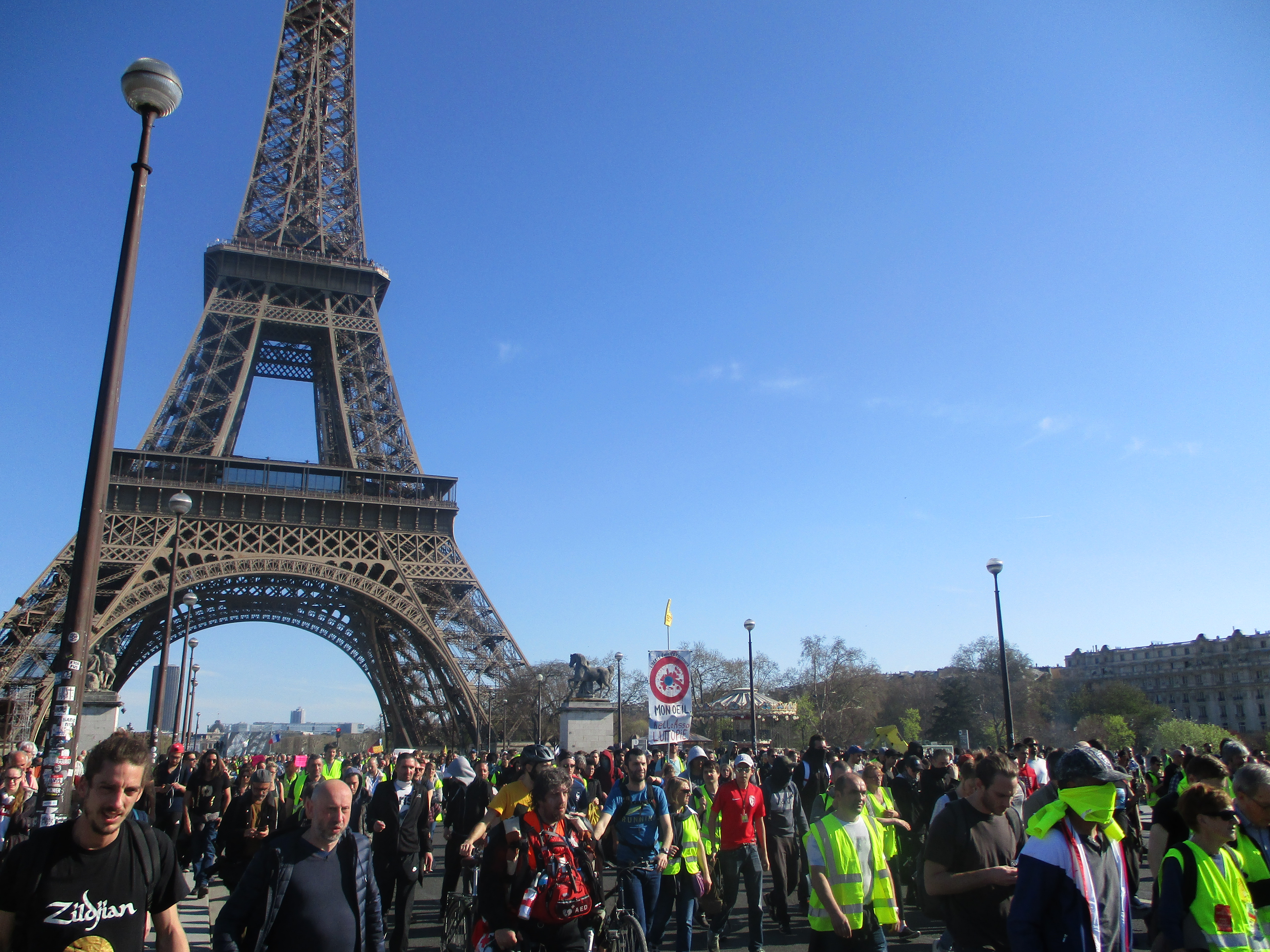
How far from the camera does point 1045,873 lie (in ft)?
12.1

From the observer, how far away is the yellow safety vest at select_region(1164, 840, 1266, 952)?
3797mm

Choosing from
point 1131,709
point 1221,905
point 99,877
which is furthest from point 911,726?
point 99,877

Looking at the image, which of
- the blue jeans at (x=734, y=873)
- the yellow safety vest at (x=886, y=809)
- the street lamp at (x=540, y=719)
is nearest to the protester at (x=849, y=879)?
the yellow safety vest at (x=886, y=809)

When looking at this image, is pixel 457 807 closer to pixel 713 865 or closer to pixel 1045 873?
pixel 713 865

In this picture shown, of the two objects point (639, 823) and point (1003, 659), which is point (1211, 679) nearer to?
point (1003, 659)

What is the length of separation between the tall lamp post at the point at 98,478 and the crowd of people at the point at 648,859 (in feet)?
2.26

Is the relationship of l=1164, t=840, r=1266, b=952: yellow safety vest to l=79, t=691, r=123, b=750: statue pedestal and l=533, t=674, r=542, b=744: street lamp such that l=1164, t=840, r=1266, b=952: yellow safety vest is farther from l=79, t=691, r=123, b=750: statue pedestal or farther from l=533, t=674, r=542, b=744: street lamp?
l=533, t=674, r=542, b=744: street lamp

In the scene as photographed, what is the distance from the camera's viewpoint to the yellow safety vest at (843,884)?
5.31 m

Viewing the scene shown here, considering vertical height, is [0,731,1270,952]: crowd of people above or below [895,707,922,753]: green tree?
above

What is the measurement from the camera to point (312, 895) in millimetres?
3973

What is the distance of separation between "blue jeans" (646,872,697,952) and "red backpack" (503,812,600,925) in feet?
9.62

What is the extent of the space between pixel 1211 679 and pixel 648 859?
119 meters

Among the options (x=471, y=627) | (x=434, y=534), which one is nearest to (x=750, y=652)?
(x=471, y=627)

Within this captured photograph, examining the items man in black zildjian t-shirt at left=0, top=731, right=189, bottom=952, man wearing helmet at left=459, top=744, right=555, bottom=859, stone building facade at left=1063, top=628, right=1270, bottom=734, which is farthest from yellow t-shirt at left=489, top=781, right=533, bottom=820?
stone building facade at left=1063, top=628, right=1270, bottom=734
